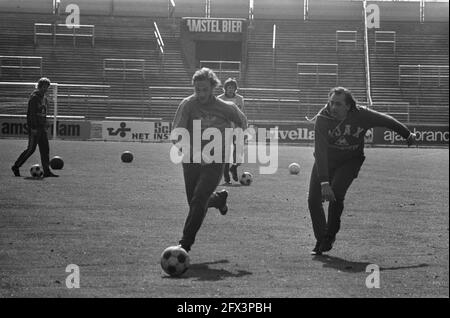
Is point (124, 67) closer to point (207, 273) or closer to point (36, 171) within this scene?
point (36, 171)

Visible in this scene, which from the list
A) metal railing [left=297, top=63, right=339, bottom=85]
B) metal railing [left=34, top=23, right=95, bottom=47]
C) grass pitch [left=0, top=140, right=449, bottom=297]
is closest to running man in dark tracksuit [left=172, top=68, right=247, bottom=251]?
grass pitch [left=0, top=140, right=449, bottom=297]

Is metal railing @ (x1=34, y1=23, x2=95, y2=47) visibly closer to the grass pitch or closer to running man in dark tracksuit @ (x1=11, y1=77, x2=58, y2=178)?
running man in dark tracksuit @ (x1=11, y1=77, x2=58, y2=178)

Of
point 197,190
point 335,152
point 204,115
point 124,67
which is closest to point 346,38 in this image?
point 124,67

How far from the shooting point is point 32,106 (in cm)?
1950

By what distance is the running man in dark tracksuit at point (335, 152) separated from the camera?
33.3 ft

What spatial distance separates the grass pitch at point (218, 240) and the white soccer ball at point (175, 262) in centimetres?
10

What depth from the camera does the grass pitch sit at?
314 inches

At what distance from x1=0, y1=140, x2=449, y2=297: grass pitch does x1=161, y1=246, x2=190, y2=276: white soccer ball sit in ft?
0.32

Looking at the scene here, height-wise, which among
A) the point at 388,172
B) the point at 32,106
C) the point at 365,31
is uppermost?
the point at 365,31

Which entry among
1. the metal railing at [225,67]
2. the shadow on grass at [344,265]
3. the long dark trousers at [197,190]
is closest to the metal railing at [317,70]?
the metal railing at [225,67]

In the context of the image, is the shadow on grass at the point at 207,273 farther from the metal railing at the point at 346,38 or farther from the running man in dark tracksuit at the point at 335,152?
the metal railing at the point at 346,38

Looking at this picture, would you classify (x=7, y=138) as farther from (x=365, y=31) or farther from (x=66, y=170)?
(x=365, y=31)
